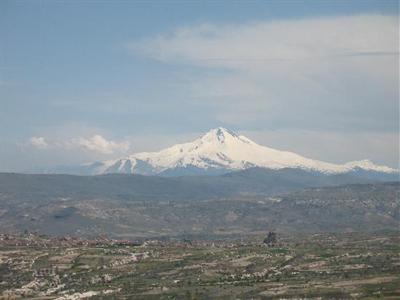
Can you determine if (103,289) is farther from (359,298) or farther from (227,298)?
(359,298)

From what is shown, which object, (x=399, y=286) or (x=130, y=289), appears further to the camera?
(x=130, y=289)

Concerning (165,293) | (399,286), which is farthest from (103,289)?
(399,286)

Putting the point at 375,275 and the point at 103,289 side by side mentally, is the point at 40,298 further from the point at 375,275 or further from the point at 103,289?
the point at 375,275

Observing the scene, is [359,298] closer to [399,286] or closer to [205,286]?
[399,286]

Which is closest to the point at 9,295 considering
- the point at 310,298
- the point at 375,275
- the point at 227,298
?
the point at 227,298

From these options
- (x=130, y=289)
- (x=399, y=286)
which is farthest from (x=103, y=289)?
(x=399, y=286)

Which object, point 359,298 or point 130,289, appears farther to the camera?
point 130,289

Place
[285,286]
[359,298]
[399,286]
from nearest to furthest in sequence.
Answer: [359,298] < [399,286] < [285,286]

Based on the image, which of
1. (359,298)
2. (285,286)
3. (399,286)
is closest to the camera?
(359,298)
